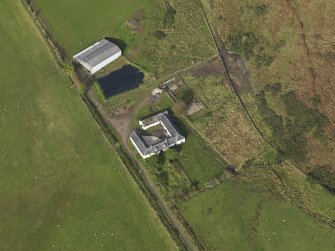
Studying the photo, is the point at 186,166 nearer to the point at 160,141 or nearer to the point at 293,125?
the point at 160,141

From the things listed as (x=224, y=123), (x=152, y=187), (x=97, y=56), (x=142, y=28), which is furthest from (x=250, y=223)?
(x=142, y=28)

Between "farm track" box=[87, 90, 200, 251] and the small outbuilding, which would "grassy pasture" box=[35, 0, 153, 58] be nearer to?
the small outbuilding

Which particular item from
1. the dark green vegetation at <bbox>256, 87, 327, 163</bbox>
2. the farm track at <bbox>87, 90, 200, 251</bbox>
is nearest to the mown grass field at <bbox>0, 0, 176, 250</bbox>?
the farm track at <bbox>87, 90, 200, 251</bbox>

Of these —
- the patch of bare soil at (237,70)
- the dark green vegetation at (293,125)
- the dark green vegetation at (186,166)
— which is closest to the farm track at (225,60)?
the patch of bare soil at (237,70)

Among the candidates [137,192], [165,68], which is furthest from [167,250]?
[165,68]

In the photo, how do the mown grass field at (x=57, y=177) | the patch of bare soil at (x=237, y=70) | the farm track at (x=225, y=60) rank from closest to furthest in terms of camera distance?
the mown grass field at (x=57, y=177) → the farm track at (x=225, y=60) → the patch of bare soil at (x=237, y=70)

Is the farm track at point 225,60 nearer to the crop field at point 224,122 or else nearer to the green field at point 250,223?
the crop field at point 224,122
